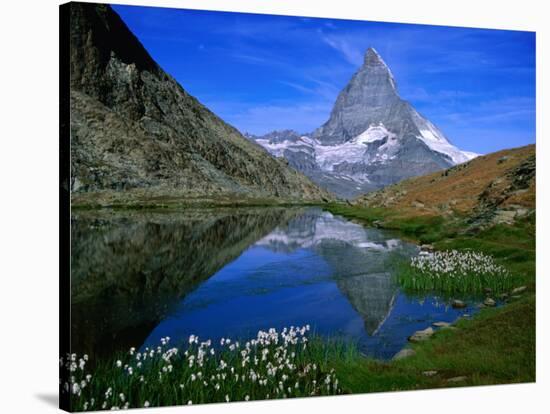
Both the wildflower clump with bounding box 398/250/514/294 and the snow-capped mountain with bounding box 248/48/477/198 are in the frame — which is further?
the wildflower clump with bounding box 398/250/514/294

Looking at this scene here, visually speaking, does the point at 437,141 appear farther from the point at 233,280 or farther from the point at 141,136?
the point at 141,136

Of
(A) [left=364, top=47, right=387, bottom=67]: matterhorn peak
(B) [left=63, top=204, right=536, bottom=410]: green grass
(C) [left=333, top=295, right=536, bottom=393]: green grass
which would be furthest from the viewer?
(A) [left=364, top=47, right=387, bottom=67]: matterhorn peak

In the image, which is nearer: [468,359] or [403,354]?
[403,354]

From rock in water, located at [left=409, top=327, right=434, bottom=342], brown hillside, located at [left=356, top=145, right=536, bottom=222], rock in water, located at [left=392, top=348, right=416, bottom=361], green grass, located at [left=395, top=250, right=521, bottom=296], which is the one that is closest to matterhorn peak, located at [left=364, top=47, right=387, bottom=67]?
brown hillside, located at [left=356, top=145, right=536, bottom=222]

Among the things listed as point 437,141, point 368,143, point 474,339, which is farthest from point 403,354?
point 368,143

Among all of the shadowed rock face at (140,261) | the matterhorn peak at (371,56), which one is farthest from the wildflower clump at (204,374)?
the matterhorn peak at (371,56)

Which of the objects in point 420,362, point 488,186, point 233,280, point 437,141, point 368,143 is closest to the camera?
point 420,362

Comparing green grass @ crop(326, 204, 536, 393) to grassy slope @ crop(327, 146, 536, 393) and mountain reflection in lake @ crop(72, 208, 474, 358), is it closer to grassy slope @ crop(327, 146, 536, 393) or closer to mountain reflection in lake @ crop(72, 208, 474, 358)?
grassy slope @ crop(327, 146, 536, 393)
